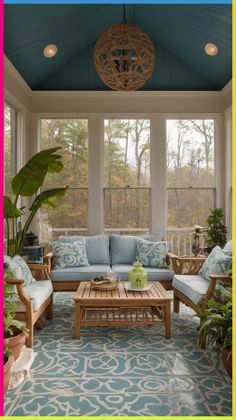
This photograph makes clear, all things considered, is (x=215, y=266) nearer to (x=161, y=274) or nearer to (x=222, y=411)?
(x=161, y=274)

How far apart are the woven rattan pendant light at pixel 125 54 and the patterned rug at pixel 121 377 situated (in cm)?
285

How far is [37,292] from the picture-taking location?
3.94 m

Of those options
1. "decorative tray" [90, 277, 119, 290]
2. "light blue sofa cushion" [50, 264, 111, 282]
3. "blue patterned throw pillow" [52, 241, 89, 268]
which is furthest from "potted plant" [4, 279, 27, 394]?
"blue patterned throw pillow" [52, 241, 89, 268]

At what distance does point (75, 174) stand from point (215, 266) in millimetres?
3418

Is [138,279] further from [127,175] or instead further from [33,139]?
[33,139]

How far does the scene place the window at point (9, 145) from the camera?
5660mm

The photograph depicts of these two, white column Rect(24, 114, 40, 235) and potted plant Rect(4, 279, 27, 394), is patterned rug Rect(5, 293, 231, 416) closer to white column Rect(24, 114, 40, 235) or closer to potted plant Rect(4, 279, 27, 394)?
potted plant Rect(4, 279, 27, 394)

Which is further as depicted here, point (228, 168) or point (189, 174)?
point (189, 174)

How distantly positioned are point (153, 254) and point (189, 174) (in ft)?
6.54

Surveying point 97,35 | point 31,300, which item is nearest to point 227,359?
point 31,300

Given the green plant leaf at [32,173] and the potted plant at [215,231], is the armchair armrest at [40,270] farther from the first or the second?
the potted plant at [215,231]

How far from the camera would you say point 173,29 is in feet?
19.6

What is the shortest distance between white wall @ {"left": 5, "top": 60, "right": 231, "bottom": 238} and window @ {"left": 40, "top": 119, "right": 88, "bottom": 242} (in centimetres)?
12

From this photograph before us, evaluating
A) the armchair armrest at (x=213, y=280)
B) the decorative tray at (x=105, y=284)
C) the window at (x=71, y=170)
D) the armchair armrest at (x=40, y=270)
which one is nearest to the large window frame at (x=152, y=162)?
the window at (x=71, y=170)
